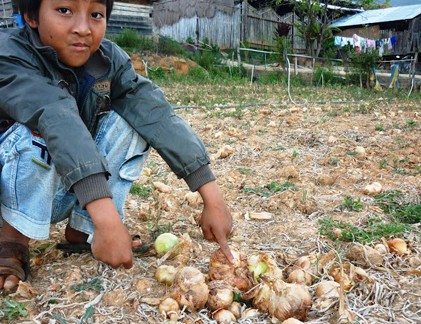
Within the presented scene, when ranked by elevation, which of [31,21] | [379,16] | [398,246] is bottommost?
[398,246]

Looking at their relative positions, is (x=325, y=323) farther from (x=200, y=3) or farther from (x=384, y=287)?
(x=200, y=3)

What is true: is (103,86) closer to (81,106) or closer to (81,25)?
(81,106)

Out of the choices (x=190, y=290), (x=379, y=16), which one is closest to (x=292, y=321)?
(x=190, y=290)

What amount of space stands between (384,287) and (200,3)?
16.2m

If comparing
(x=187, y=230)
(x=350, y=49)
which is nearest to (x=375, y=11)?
(x=350, y=49)

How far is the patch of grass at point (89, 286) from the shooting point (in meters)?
1.51

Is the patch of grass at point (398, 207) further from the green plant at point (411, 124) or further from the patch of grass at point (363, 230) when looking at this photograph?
the green plant at point (411, 124)

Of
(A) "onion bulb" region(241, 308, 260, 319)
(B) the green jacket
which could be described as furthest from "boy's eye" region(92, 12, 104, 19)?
(A) "onion bulb" region(241, 308, 260, 319)

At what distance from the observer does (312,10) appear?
17000 millimetres

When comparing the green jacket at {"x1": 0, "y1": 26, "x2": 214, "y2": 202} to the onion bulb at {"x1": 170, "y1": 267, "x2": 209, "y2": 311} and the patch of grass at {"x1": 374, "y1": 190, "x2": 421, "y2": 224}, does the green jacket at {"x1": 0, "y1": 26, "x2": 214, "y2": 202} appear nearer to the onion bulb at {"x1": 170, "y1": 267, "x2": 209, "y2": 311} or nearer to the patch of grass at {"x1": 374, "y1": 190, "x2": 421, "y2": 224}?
the onion bulb at {"x1": 170, "y1": 267, "x2": 209, "y2": 311}

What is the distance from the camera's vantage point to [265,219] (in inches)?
88.0

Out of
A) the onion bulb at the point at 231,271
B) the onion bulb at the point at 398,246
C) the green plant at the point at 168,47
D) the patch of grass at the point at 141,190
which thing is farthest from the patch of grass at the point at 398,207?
the green plant at the point at 168,47

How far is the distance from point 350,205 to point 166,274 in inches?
48.0

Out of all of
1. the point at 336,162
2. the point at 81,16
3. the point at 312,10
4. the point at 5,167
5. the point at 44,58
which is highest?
the point at 312,10
